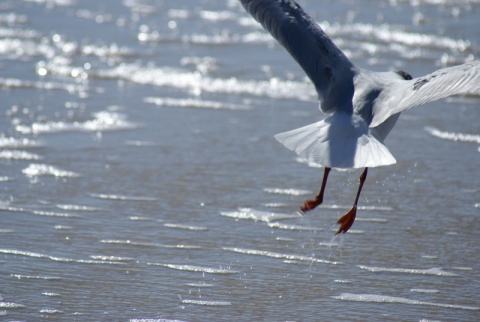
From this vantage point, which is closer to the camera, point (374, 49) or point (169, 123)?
point (169, 123)

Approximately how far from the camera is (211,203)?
19.5 ft

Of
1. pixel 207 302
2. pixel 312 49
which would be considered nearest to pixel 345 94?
pixel 312 49

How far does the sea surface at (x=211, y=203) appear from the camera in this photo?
4.43 meters

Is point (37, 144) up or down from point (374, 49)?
up

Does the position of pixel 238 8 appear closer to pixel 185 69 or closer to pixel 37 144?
pixel 185 69

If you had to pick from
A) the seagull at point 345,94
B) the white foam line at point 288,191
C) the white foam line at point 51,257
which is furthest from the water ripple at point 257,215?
the white foam line at point 51,257

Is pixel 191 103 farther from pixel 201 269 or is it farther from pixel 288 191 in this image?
pixel 201 269

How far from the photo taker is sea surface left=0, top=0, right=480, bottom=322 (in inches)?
175

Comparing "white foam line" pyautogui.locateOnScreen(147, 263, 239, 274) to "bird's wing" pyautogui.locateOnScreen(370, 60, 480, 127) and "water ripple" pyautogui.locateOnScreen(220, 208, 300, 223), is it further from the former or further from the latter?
"bird's wing" pyautogui.locateOnScreen(370, 60, 480, 127)

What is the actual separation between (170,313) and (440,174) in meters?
3.07

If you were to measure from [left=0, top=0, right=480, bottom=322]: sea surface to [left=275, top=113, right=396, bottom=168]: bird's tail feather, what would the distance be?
576mm

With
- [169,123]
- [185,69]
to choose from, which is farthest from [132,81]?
[169,123]

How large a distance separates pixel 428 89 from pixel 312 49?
109 cm

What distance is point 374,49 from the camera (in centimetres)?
1277
